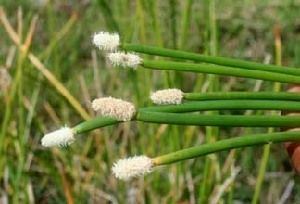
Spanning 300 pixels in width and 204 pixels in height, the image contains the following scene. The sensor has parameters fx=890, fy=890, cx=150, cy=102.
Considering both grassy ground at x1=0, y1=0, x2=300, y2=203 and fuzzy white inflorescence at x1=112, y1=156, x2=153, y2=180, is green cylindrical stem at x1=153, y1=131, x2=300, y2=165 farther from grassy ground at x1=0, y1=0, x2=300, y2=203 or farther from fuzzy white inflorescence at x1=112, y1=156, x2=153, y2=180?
grassy ground at x1=0, y1=0, x2=300, y2=203

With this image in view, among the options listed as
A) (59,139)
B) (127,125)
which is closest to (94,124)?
(59,139)

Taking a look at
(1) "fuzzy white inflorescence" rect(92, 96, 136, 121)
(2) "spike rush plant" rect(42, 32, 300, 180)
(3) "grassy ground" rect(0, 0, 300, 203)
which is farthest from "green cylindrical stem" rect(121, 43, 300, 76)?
(3) "grassy ground" rect(0, 0, 300, 203)

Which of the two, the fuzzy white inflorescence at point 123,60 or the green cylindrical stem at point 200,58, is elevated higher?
the green cylindrical stem at point 200,58

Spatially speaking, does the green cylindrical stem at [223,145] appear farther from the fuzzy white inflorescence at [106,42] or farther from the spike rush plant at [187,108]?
the fuzzy white inflorescence at [106,42]

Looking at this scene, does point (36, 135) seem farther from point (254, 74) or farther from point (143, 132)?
point (254, 74)

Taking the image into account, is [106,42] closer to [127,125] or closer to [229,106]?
[229,106]

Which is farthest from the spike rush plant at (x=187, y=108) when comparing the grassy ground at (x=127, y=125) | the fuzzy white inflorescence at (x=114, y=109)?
the grassy ground at (x=127, y=125)

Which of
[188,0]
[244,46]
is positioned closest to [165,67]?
[188,0]
